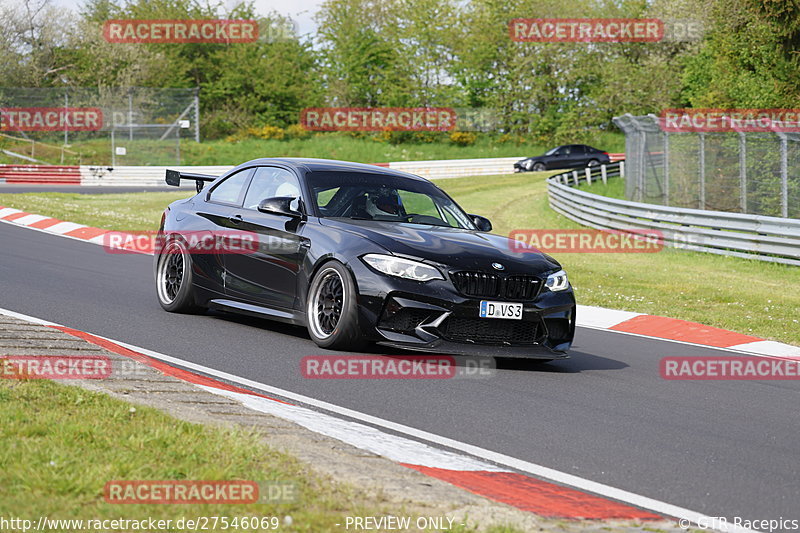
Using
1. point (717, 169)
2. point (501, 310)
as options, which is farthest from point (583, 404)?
point (717, 169)

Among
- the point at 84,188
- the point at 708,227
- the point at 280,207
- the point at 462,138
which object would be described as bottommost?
the point at 708,227

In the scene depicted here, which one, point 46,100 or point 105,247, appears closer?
point 105,247

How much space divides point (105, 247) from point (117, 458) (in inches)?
554

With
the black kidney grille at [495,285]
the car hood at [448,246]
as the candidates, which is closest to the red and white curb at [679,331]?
the car hood at [448,246]

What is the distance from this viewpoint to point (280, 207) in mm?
9086

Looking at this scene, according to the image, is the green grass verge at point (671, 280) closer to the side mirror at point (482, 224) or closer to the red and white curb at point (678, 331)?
the red and white curb at point (678, 331)

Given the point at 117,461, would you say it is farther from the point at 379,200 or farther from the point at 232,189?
the point at 232,189

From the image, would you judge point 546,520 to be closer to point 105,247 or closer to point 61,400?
point 61,400

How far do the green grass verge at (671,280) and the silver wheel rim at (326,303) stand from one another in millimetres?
5415

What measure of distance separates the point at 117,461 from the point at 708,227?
1892cm

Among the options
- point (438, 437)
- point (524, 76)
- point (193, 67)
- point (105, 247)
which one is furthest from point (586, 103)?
point (438, 437)

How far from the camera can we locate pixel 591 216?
27.6m

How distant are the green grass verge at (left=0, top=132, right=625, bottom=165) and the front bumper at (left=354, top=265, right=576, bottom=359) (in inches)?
1672

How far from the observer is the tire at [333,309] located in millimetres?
8125
